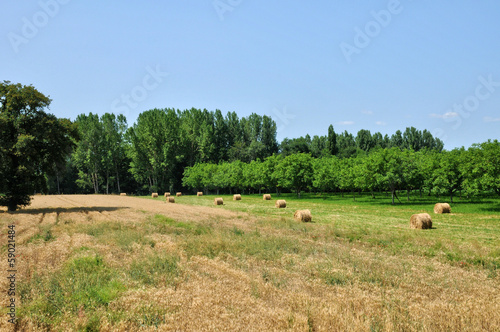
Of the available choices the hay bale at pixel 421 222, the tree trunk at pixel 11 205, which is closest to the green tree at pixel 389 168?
Result: the hay bale at pixel 421 222

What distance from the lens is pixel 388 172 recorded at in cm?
4706

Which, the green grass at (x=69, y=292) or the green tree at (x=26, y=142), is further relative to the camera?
the green tree at (x=26, y=142)

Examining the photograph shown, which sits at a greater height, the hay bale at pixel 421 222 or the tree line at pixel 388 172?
the tree line at pixel 388 172

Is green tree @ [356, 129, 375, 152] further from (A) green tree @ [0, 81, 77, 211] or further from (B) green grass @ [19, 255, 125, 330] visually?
(B) green grass @ [19, 255, 125, 330]

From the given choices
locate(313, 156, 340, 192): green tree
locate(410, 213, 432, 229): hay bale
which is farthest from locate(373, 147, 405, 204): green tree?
locate(410, 213, 432, 229): hay bale

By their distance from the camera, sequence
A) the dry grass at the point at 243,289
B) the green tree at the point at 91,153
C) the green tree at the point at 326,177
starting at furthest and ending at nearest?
the green tree at the point at 91,153
the green tree at the point at 326,177
the dry grass at the point at 243,289

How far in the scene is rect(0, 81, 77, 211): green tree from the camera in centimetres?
2880

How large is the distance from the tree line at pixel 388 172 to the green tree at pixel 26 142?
41985 millimetres

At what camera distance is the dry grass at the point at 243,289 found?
6.84 m

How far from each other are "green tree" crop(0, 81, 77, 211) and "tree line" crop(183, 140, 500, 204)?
42.0 meters

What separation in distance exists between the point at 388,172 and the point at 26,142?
45.3 metres

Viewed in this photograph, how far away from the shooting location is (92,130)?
90.1 meters

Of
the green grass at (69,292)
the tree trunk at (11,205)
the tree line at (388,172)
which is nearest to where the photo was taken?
the green grass at (69,292)

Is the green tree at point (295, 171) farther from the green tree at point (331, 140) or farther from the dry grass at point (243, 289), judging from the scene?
the dry grass at point (243, 289)
